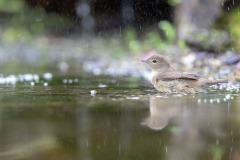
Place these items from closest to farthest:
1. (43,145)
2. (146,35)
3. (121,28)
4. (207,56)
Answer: (43,145)
(207,56)
(146,35)
(121,28)

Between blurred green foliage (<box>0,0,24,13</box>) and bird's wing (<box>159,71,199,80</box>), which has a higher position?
blurred green foliage (<box>0,0,24,13</box>)

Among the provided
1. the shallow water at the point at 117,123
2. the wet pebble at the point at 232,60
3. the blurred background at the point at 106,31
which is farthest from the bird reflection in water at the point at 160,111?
the blurred background at the point at 106,31

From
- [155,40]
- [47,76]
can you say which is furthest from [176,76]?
[155,40]

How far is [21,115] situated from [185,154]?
1.84 meters

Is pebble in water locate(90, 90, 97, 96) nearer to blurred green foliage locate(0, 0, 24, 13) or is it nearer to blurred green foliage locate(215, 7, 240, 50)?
blurred green foliage locate(215, 7, 240, 50)

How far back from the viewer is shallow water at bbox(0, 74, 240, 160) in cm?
352

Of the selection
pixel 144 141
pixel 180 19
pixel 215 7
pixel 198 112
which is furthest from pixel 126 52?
pixel 144 141

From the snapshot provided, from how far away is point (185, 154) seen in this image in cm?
343

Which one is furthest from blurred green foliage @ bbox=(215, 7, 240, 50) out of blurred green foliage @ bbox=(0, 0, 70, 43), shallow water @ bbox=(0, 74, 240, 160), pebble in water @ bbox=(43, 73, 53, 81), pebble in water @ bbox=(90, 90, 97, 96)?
blurred green foliage @ bbox=(0, 0, 70, 43)

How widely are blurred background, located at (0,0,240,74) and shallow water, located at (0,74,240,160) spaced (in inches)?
102

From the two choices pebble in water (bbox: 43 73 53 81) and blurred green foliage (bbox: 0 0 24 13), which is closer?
pebble in water (bbox: 43 73 53 81)

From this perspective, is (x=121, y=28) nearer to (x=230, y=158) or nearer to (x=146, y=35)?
(x=146, y=35)

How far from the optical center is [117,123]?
4.41m

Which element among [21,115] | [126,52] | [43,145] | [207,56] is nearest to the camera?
[43,145]
